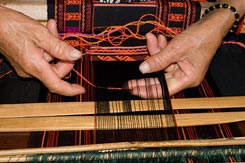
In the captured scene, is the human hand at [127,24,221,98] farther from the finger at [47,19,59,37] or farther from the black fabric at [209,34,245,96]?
the finger at [47,19,59,37]

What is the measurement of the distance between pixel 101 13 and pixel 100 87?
1.52 ft

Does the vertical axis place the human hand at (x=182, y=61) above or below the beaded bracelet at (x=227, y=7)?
below

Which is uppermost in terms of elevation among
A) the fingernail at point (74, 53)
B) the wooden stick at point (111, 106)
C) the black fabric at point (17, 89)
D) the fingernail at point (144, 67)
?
the fingernail at point (74, 53)

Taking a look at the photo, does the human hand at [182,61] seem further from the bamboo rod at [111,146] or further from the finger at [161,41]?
the bamboo rod at [111,146]

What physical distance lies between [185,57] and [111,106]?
0.44m

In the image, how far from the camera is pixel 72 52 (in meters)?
1.66

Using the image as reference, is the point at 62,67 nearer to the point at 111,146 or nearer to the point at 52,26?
the point at 52,26

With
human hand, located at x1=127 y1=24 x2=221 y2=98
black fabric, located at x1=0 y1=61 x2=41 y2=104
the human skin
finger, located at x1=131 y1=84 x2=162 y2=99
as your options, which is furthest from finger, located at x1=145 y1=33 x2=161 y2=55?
black fabric, located at x1=0 y1=61 x2=41 y2=104

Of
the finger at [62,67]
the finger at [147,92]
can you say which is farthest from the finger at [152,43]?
the finger at [62,67]

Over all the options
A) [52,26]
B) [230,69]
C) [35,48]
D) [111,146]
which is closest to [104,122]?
[111,146]

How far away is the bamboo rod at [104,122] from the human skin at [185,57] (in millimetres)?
172

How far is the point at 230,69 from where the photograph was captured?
2.02 m

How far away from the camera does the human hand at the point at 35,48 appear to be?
5.49 ft

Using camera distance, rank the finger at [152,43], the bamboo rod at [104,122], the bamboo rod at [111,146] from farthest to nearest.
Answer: the finger at [152,43]
the bamboo rod at [104,122]
the bamboo rod at [111,146]
